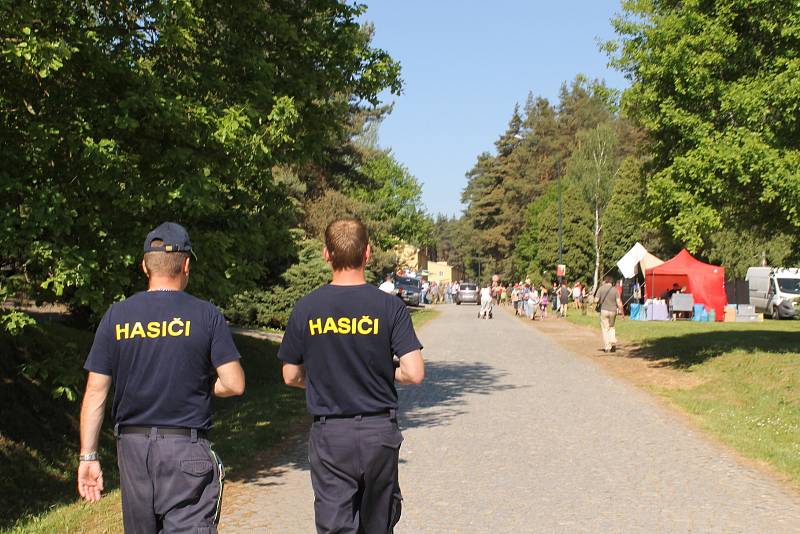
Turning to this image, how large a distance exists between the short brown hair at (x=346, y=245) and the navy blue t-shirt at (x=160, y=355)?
59cm

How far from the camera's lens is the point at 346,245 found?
3.85 metres

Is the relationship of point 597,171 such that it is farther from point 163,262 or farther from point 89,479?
point 89,479

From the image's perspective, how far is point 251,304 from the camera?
27312 mm

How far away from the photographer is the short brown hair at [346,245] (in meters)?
3.85

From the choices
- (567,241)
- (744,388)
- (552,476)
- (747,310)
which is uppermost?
(567,241)

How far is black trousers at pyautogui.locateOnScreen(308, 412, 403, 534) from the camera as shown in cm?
376

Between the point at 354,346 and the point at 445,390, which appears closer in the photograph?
the point at 354,346

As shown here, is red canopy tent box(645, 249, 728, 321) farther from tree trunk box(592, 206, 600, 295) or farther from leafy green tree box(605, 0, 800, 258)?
tree trunk box(592, 206, 600, 295)

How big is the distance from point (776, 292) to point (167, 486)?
42.7m

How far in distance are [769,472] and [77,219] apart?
6420 millimetres

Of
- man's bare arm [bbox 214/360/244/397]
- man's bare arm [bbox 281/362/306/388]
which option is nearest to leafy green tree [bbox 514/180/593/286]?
man's bare arm [bbox 281/362/306/388]

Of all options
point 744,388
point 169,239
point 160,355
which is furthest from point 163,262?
point 744,388

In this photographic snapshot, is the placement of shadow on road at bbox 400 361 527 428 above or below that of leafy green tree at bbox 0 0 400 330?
below

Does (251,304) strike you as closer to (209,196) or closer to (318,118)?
(318,118)
